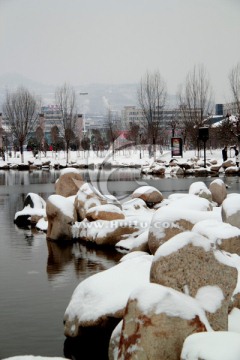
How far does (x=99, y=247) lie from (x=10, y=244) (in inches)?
94.9

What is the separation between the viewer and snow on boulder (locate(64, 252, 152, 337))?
8164 mm

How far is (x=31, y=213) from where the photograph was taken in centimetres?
2058

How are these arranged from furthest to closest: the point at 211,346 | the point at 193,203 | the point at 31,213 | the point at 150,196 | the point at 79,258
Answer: the point at 150,196, the point at 31,213, the point at 193,203, the point at 79,258, the point at 211,346

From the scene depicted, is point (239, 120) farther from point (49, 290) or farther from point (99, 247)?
point (49, 290)

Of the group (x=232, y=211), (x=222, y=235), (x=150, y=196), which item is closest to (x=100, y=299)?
(x=222, y=235)

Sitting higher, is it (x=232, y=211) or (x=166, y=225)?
(x=232, y=211)

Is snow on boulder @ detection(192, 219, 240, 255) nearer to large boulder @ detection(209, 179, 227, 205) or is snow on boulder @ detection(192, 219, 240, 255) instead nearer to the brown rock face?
large boulder @ detection(209, 179, 227, 205)

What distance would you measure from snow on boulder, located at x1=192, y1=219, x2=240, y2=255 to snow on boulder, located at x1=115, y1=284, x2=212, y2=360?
3997mm

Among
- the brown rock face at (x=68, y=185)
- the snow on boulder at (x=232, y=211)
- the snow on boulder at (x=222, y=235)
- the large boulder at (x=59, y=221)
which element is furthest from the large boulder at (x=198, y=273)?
the brown rock face at (x=68, y=185)

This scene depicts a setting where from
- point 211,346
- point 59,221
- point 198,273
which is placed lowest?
point 59,221

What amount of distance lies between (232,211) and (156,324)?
287 inches

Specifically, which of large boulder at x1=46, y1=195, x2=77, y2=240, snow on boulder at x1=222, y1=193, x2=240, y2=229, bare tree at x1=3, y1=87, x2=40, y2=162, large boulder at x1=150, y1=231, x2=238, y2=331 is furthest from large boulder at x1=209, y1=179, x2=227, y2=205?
bare tree at x1=3, y1=87, x2=40, y2=162

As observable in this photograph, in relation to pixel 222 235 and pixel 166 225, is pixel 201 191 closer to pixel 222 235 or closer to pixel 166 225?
pixel 166 225

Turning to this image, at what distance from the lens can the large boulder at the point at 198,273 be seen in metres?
7.61
